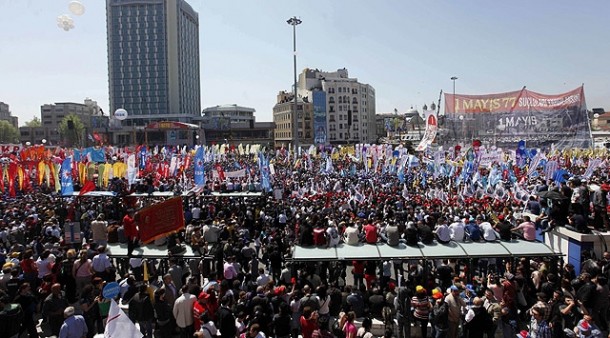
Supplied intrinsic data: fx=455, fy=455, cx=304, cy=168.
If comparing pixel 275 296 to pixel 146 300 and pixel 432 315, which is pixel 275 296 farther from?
pixel 432 315

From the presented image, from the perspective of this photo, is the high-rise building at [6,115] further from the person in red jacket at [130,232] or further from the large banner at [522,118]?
the person in red jacket at [130,232]

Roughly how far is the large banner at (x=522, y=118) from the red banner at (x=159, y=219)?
120ft

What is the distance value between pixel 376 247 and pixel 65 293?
7324 millimetres

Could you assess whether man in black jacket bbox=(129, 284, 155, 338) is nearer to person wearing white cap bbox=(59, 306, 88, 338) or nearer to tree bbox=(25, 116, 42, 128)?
person wearing white cap bbox=(59, 306, 88, 338)

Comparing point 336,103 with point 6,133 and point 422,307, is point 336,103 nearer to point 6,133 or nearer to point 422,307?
point 6,133

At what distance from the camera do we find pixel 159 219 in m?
10.8

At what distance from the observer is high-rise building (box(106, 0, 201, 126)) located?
134 metres

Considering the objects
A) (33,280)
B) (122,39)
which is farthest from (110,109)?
(33,280)

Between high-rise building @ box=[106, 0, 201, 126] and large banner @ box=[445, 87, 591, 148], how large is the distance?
339ft

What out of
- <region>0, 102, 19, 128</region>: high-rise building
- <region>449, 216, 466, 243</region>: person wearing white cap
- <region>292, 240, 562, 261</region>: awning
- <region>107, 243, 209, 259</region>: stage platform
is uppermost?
<region>0, 102, 19, 128</region>: high-rise building

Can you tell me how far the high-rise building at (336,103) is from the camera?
4341 inches

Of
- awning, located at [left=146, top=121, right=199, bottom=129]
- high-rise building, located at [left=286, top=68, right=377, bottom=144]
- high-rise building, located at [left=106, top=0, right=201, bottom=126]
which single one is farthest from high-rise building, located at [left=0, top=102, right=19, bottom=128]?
high-rise building, located at [left=286, top=68, right=377, bottom=144]

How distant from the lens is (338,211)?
1853 centimetres

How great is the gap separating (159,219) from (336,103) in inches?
4234
